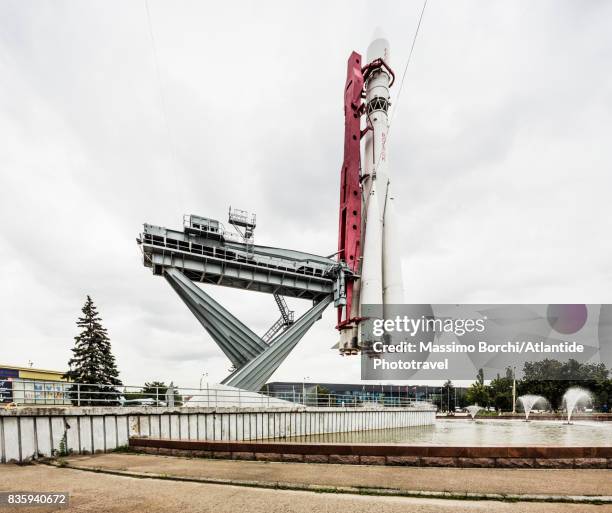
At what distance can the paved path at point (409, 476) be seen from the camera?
6.62 metres

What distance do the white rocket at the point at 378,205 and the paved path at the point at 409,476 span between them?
28.3 metres

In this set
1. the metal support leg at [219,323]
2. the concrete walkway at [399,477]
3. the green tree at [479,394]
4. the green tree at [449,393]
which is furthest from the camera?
the green tree at [449,393]

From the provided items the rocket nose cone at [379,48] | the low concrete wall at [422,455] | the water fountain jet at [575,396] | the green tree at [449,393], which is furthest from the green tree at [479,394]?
the low concrete wall at [422,455]

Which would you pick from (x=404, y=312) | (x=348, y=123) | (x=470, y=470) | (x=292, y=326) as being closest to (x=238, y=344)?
(x=292, y=326)

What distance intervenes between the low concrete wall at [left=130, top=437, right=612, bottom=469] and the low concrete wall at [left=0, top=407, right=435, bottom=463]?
6.50 metres

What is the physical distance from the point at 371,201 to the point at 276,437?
23825 mm

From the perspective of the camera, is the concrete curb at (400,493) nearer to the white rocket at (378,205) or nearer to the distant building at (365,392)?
Answer: the distant building at (365,392)

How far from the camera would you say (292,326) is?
99.0 feet

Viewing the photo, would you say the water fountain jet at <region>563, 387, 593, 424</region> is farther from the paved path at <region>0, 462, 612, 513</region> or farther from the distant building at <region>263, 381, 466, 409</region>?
the paved path at <region>0, 462, 612, 513</region>

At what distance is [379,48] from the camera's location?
44.2 meters

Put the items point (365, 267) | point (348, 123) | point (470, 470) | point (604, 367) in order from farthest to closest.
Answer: point (604, 367) → point (348, 123) → point (365, 267) → point (470, 470)

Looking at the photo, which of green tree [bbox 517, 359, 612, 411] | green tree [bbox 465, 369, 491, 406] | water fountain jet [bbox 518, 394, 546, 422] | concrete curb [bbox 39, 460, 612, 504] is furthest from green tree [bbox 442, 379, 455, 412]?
concrete curb [bbox 39, 460, 612, 504]

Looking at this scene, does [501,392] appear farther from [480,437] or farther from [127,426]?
[127,426]

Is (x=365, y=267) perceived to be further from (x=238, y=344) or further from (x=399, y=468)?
(x=399, y=468)
